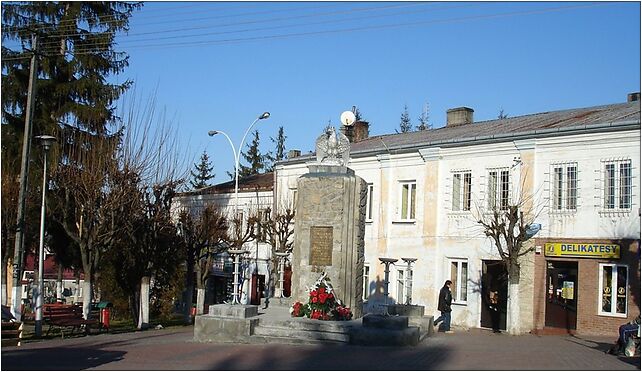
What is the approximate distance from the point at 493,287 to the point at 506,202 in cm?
319

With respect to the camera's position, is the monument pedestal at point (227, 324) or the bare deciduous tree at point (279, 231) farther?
the bare deciduous tree at point (279, 231)

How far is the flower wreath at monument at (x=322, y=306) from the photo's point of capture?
20.3 metres

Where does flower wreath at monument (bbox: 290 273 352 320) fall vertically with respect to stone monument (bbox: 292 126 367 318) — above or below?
below

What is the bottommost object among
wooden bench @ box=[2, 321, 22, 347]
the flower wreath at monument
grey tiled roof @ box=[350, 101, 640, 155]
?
wooden bench @ box=[2, 321, 22, 347]

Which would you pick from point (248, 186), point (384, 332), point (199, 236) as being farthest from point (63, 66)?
point (384, 332)

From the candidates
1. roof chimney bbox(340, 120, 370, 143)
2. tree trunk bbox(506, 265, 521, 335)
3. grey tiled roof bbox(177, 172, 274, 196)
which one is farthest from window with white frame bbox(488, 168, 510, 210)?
grey tiled roof bbox(177, 172, 274, 196)

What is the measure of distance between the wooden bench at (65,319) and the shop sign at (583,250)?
15261 millimetres

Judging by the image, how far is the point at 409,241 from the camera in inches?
1323

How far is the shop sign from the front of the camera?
2617 centimetres

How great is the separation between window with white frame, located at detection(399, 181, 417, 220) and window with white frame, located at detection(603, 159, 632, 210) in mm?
8726

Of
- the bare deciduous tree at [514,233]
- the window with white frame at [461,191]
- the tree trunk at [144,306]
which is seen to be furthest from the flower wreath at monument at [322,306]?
the window with white frame at [461,191]

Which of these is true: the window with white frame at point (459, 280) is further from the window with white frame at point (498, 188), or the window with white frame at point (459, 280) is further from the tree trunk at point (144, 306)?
the tree trunk at point (144, 306)

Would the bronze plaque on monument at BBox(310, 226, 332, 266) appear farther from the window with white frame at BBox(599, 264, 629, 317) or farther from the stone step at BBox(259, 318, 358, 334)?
the window with white frame at BBox(599, 264, 629, 317)

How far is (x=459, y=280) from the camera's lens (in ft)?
103
